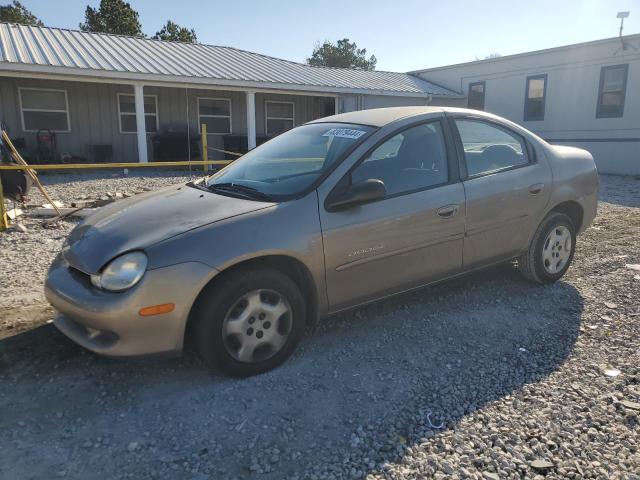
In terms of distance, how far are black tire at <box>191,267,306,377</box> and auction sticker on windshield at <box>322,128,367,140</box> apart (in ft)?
3.93

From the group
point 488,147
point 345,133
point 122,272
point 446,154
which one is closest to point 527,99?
point 488,147

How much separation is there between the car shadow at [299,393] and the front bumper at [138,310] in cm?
34

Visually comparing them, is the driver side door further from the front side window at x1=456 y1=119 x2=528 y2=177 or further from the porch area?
the porch area

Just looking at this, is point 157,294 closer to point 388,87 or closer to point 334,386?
point 334,386

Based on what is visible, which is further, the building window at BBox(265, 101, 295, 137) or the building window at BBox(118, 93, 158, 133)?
the building window at BBox(265, 101, 295, 137)

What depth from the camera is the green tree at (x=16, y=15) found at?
45.2 metres

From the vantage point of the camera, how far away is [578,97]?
17.0 m

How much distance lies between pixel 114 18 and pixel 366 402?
45.4 m

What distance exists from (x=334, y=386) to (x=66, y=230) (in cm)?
534

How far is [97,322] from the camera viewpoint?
276cm

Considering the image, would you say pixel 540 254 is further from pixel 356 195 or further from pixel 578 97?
pixel 578 97

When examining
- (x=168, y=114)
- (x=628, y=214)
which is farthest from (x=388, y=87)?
(x=628, y=214)

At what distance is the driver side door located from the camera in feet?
10.9

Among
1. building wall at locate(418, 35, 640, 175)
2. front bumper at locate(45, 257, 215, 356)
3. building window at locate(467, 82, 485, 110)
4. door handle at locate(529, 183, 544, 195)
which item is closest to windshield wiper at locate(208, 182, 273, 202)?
front bumper at locate(45, 257, 215, 356)
